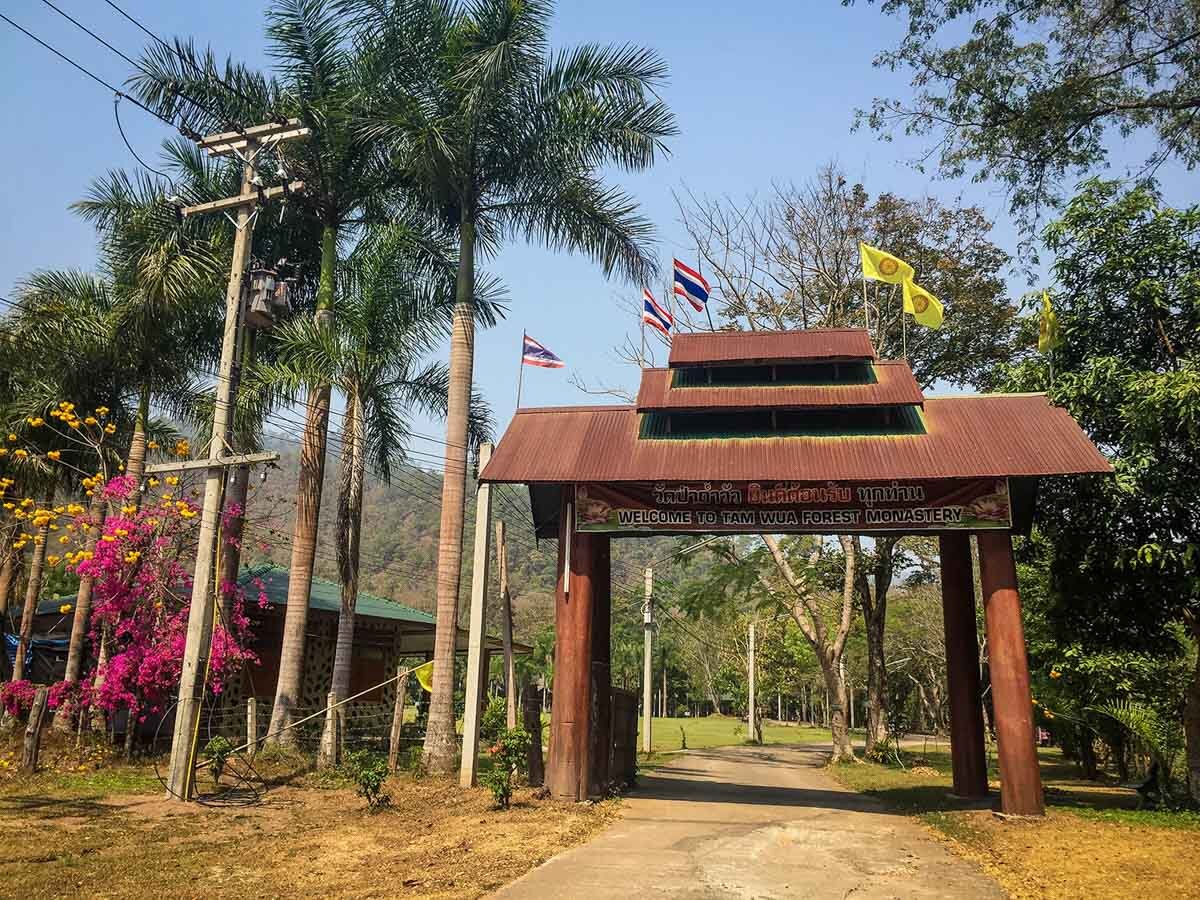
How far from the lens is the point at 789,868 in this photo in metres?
10.7

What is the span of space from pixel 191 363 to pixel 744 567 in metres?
18.2

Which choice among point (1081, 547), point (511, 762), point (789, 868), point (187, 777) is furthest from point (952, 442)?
point (187, 777)

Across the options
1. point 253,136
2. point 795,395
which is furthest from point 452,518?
point 253,136

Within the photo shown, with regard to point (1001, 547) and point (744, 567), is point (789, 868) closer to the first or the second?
point (1001, 547)

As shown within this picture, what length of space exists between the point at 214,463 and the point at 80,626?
8.11m

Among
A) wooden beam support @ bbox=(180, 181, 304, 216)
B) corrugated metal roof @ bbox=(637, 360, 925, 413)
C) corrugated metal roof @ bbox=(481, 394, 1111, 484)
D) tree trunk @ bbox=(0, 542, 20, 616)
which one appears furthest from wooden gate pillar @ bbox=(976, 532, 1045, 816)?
tree trunk @ bbox=(0, 542, 20, 616)

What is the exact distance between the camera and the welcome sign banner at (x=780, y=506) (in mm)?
15070

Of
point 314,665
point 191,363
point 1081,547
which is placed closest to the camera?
point 1081,547

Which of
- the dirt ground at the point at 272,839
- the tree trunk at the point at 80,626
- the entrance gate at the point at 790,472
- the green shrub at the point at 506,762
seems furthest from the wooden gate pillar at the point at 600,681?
the tree trunk at the point at 80,626

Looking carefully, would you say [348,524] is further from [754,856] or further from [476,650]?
[754,856]

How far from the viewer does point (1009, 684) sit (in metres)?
14.2

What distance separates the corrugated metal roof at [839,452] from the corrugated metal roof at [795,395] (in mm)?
614

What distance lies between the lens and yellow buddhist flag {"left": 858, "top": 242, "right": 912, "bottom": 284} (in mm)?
19359

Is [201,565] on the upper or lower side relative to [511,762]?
upper
